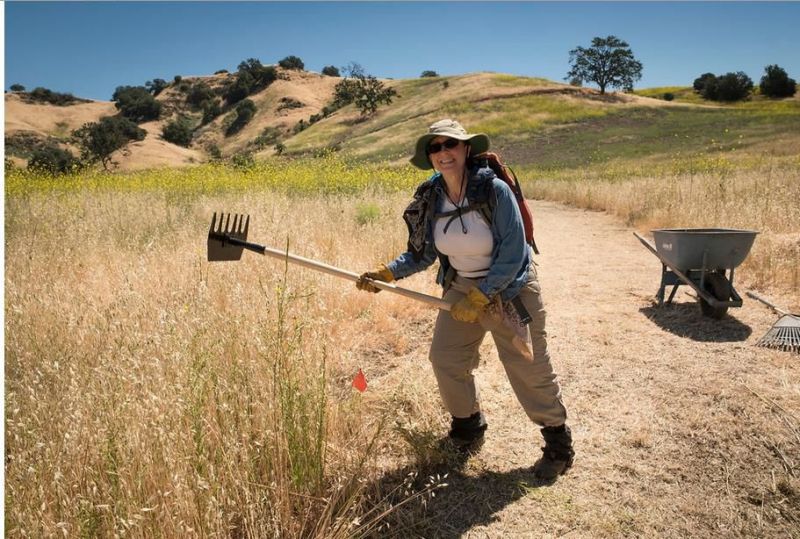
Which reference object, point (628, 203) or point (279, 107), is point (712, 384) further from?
point (279, 107)

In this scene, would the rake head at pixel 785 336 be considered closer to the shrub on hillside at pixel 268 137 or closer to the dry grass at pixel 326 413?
the dry grass at pixel 326 413

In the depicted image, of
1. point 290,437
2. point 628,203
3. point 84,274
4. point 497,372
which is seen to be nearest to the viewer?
point 290,437

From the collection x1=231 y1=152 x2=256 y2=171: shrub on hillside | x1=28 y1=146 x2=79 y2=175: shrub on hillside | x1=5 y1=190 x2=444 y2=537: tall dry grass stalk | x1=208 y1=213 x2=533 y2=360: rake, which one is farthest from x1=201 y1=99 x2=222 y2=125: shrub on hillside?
x1=208 y1=213 x2=533 y2=360: rake

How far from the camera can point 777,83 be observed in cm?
6156

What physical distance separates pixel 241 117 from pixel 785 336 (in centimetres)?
8554

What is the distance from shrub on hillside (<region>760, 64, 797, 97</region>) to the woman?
3069 inches

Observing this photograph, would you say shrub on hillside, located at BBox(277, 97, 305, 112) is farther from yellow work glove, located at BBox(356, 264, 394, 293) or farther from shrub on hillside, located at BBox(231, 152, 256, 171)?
yellow work glove, located at BBox(356, 264, 394, 293)

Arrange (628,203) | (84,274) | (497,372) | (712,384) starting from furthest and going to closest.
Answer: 1. (628,203)
2. (84,274)
3. (497,372)
4. (712,384)

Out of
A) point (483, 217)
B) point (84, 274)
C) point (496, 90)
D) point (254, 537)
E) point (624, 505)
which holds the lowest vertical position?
point (624, 505)

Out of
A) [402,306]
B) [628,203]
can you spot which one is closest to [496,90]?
[628,203]

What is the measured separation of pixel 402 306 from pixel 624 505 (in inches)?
118

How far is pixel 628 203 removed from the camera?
38.4 feet

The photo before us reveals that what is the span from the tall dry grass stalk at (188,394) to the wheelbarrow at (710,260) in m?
2.79

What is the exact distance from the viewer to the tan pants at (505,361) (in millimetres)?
2686
